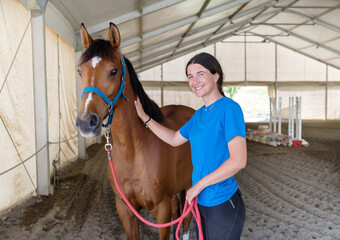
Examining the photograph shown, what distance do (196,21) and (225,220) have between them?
7.44 m

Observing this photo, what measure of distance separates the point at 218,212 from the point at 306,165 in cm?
503

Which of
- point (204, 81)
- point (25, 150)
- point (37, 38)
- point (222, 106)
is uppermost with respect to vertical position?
point (37, 38)

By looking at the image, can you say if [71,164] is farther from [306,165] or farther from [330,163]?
[330,163]

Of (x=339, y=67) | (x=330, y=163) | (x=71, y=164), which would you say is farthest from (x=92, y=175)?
(x=339, y=67)

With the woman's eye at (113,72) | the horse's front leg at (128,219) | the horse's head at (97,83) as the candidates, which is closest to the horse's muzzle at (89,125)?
the horse's head at (97,83)

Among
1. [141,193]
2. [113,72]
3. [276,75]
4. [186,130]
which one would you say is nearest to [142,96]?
[113,72]

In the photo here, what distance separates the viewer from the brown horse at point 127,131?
49.3 inches

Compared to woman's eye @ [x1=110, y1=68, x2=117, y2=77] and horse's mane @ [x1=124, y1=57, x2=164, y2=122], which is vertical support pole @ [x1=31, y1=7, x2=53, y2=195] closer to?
horse's mane @ [x1=124, y1=57, x2=164, y2=122]

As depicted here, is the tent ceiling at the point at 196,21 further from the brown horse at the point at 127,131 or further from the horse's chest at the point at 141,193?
the horse's chest at the point at 141,193

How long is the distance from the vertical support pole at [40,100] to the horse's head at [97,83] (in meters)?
2.51

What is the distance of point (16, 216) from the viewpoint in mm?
2830

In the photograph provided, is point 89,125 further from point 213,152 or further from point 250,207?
point 250,207

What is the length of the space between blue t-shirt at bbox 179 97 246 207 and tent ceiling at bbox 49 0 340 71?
142 inches

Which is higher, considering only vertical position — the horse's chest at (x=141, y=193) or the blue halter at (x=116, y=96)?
the blue halter at (x=116, y=96)
